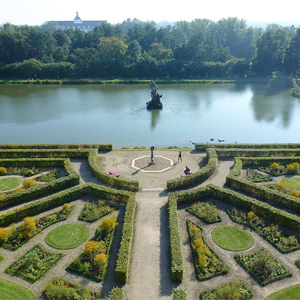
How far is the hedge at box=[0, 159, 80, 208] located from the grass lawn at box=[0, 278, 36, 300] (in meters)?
9.50

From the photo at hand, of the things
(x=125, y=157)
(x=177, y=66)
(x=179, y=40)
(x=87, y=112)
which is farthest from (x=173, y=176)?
(x=179, y=40)

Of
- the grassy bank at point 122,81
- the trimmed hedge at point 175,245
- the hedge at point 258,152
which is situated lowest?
the trimmed hedge at point 175,245

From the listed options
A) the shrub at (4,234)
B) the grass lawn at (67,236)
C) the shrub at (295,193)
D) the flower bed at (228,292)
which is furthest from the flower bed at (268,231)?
the shrub at (4,234)

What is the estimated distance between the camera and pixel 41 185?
28.5 metres

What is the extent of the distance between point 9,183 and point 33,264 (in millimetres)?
13224

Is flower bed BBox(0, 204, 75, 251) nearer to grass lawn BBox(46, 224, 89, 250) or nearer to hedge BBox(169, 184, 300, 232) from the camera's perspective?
grass lawn BBox(46, 224, 89, 250)

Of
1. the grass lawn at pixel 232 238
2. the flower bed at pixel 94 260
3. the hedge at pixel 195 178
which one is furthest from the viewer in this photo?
the hedge at pixel 195 178

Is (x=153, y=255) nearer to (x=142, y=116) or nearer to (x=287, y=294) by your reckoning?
(x=287, y=294)

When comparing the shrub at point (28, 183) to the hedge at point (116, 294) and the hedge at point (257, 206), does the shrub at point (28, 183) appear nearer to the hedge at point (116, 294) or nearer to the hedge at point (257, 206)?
the hedge at point (116, 294)

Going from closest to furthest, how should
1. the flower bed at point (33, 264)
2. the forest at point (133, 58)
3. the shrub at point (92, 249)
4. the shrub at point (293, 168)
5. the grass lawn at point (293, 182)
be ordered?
the flower bed at point (33, 264) < the shrub at point (92, 249) < the grass lawn at point (293, 182) < the shrub at point (293, 168) < the forest at point (133, 58)

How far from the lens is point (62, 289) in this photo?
17766 mm

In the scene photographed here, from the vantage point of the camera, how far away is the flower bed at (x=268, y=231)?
70.7 feet

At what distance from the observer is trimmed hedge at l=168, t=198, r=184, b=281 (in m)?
18.6

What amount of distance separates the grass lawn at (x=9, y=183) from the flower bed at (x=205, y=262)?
19.0m
